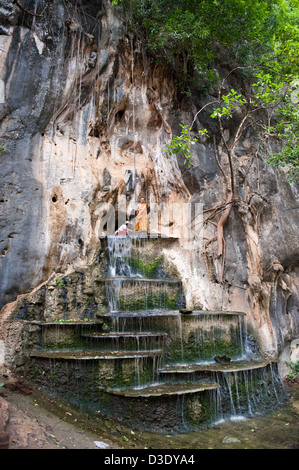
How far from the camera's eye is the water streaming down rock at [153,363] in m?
6.35

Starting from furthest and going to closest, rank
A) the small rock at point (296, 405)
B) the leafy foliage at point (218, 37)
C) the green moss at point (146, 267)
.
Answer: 1. the leafy foliage at point (218, 37)
2. the green moss at point (146, 267)
3. the small rock at point (296, 405)

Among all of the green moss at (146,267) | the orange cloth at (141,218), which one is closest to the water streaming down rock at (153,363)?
the green moss at (146,267)

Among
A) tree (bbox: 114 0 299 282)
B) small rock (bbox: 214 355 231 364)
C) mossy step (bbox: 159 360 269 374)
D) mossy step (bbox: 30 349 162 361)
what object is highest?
tree (bbox: 114 0 299 282)

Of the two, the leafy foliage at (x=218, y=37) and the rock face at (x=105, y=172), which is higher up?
the leafy foliage at (x=218, y=37)

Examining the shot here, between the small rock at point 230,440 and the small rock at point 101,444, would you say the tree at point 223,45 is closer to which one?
the small rock at point 230,440

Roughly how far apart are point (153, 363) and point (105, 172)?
6.84m

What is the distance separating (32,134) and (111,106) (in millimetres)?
3657

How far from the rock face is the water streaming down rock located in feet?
5.17

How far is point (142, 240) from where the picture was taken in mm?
10789

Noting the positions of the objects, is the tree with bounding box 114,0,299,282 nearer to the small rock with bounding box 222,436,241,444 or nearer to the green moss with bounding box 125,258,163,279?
the green moss with bounding box 125,258,163,279

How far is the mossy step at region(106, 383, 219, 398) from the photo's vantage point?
6.16 m

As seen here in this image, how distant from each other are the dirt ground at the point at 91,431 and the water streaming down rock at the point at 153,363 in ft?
0.89

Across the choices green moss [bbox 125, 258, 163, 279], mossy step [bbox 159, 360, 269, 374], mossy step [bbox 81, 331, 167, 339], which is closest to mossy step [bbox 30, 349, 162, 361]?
mossy step [bbox 81, 331, 167, 339]
